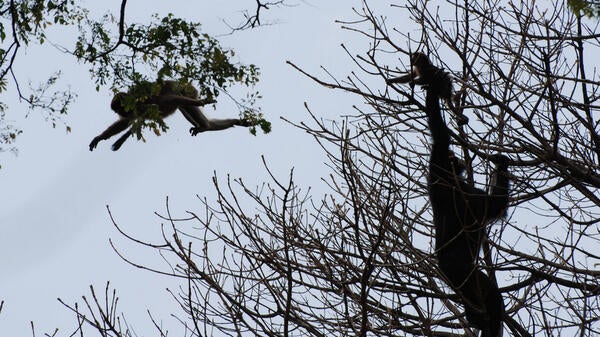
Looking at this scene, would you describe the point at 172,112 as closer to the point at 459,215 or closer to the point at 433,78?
the point at 433,78

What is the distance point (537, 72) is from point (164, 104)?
8081 mm

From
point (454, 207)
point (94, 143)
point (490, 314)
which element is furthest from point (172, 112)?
point (490, 314)

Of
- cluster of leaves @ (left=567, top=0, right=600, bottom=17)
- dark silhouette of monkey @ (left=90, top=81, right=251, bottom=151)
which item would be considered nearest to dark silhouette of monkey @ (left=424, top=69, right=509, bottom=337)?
cluster of leaves @ (left=567, top=0, right=600, bottom=17)

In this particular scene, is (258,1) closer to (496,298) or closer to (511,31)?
(511,31)

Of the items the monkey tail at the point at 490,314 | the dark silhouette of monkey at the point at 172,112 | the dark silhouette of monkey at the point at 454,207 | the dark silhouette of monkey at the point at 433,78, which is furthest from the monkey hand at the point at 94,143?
the monkey tail at the point at 490,314

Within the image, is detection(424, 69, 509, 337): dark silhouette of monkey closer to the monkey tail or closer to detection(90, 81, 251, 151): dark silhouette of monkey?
the monkey tail

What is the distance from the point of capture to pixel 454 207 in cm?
631

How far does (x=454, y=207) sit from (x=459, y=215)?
93 millimetres

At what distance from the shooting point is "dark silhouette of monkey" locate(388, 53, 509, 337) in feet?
21.1

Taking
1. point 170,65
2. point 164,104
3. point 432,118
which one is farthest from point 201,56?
point 164,104

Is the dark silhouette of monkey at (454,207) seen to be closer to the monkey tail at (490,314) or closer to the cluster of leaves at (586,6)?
the monkey tail at (490,314)

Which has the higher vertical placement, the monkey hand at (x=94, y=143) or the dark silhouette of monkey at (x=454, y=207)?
the monkey hand at (x=94, y=143)

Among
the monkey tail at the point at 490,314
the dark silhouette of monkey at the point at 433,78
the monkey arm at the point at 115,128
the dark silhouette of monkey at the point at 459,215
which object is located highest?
the monkey arm at the point at 115,128

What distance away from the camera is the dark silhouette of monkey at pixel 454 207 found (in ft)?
21.1
